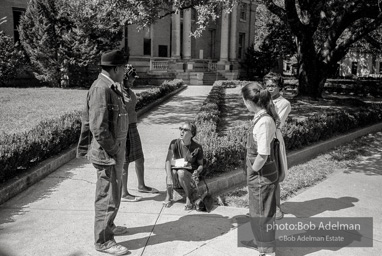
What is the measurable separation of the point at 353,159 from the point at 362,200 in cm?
325

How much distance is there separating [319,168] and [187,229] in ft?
15.2

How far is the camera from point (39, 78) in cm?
2075

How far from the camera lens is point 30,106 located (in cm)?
1366

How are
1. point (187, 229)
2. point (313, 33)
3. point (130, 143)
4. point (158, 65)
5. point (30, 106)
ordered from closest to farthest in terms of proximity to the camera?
point (187, 229)
point (130, 143)
point (30, 106)
point (313, 33)
point (158, 65)

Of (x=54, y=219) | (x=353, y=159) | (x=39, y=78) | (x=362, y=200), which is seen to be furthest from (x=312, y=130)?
(x=39, y=78)

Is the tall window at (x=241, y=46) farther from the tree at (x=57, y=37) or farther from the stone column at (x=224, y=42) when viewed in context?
the tree at (x=57, y=37)

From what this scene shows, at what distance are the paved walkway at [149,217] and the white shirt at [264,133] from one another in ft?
4.37

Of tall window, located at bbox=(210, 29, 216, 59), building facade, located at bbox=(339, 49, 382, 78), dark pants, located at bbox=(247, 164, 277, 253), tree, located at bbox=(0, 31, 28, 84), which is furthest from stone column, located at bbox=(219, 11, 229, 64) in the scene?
dark pants, located at bbox=(247, 164, 277, 253)

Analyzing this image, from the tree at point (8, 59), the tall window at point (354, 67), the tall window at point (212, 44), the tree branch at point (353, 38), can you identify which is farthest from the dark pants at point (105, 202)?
the tall window at point (354, 67)

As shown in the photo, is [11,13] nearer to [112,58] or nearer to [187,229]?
[112,58]

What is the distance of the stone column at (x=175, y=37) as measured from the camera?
3073 cm

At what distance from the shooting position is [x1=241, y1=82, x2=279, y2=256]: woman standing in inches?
149

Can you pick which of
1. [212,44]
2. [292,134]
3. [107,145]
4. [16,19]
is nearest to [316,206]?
[292,134]

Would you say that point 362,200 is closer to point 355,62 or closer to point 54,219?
point 54,219
